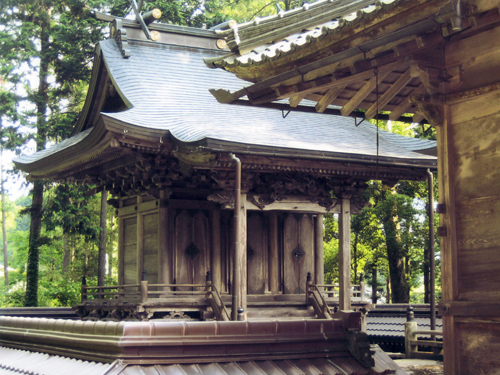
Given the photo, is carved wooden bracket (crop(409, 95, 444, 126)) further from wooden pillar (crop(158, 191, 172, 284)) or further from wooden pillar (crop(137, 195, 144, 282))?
wooden pillar (crop(137, 195, 144, 282))

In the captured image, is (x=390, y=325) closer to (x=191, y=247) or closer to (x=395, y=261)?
(x=191, y=247)

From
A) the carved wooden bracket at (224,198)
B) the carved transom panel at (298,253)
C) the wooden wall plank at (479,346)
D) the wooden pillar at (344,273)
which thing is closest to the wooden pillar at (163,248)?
the carved wooden bracket at (224,198)

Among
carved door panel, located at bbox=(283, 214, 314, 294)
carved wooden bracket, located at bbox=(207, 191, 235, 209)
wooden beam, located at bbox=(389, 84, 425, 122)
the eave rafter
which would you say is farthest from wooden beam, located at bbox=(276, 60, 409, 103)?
carved door panel, located at bbox=(283, 214, 314, 294)

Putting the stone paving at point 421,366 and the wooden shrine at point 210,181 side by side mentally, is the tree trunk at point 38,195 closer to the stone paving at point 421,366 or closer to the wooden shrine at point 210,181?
the wooden shrine at point 210,181

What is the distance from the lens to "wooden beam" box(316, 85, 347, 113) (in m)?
6.67

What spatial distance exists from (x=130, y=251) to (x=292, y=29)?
8724 mm

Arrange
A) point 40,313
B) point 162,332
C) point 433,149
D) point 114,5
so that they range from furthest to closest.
→ point 114,5
point 40,313
point 433,149
point 162,332

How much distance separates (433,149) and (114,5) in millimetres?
16524

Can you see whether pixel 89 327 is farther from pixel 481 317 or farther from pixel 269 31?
pixel 269 31

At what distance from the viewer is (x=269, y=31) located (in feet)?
24.6

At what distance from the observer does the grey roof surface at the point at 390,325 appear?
47.2ft

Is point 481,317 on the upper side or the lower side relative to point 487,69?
lower

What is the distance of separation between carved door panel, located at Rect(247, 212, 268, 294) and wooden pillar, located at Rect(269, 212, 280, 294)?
0.13 meters

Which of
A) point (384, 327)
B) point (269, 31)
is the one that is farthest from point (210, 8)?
point (269, 31)
